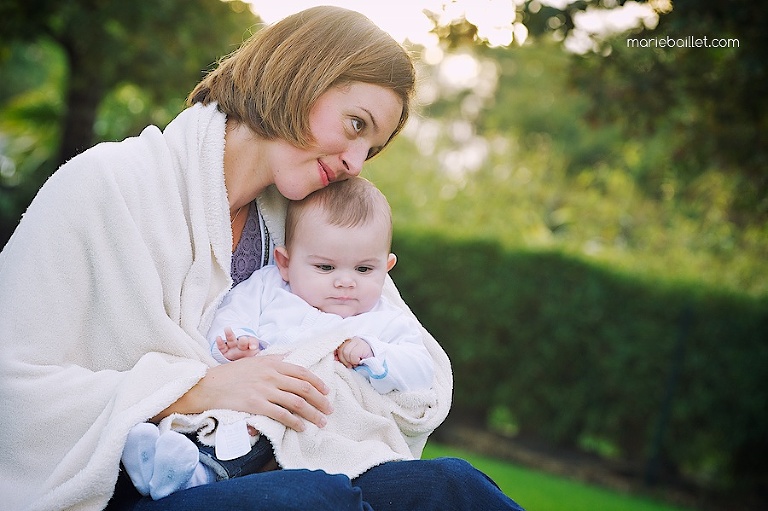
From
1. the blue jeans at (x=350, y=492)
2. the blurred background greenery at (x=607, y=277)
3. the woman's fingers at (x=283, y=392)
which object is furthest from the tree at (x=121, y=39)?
the blue jeans at (x=350, y=492)

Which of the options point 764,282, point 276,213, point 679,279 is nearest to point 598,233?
point 764,282

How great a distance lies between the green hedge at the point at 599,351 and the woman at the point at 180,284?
5.62 metres

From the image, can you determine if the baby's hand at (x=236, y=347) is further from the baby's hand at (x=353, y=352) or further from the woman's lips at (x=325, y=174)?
the woman's lips at (x=325, y=174)

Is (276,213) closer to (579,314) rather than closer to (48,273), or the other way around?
(48,273)

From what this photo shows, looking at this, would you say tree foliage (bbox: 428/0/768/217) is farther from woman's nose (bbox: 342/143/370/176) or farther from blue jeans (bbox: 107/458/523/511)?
blue jeans (bbox: 107/458/523/511)

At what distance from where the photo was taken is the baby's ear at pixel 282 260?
2834 millimetres

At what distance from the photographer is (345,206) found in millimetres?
2768

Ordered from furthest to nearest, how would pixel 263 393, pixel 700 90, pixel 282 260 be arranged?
1. pixel 700 90
2. pixel 282 260
3. pixel 263 393

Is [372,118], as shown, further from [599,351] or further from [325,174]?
[599,351]

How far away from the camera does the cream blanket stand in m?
2.12

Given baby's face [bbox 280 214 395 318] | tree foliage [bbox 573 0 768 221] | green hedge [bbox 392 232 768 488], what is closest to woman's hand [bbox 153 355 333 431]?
baby's face [bbox 280 214 395 318]

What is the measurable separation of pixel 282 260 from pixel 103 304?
0.71 meters

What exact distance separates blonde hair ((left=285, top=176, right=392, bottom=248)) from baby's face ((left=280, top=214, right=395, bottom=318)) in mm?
25

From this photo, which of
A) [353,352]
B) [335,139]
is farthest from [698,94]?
[353,352]
